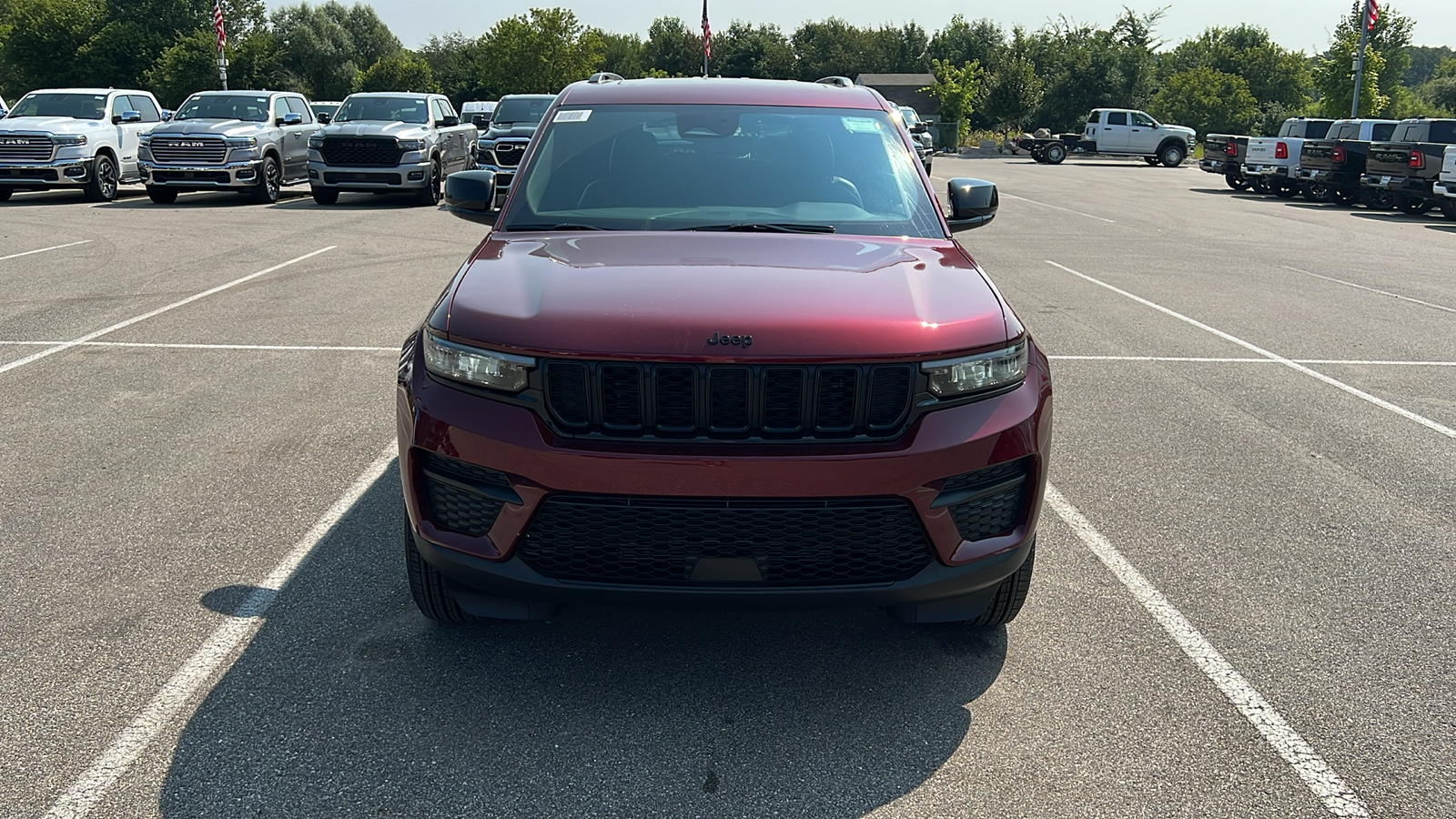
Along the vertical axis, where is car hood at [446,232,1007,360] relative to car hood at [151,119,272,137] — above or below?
below

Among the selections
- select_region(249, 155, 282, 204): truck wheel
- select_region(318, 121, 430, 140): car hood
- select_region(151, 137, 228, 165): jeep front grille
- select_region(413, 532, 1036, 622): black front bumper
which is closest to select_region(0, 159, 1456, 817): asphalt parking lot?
select_region(413, 532, 1036, 622): black front bumper

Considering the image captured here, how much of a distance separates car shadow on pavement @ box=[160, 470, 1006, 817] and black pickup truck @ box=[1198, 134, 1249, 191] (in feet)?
99.9

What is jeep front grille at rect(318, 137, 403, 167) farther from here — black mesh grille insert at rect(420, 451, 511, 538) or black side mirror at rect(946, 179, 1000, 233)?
black mesh grille insert at rect(420, 451, 511, 538)

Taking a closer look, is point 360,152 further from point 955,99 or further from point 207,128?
point 955,99

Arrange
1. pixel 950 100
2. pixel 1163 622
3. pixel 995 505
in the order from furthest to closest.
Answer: pixel 950 100, pixel 1163 622, pixel 995 505

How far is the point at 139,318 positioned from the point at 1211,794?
367 inches

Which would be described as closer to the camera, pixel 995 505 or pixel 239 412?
pixel 995 505

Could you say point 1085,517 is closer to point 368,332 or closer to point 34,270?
point 368,332

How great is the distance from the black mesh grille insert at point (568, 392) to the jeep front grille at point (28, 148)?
2106 centimetres

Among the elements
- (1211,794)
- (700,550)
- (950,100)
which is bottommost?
(1211,794)

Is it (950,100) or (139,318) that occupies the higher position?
(950,100)

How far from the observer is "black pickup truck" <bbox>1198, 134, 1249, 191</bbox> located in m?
30.9

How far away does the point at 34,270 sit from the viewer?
41.3ft

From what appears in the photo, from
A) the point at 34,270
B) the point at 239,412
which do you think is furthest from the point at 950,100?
the point at 239,412
